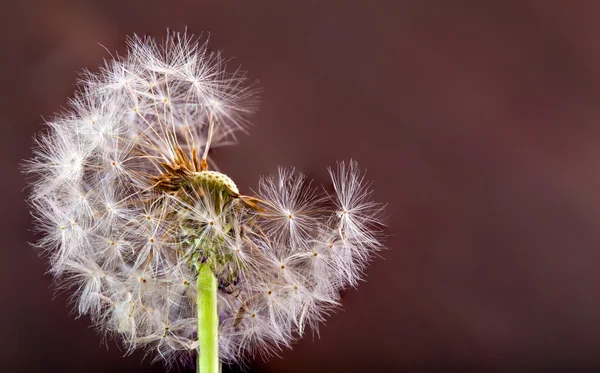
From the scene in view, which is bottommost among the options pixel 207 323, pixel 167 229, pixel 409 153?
pixel 207 323

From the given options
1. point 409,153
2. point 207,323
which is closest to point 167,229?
point 207,323

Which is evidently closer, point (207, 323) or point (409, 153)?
point (207, 323)

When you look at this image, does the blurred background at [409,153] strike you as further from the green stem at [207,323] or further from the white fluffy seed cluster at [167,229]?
the green stem at [207,323]

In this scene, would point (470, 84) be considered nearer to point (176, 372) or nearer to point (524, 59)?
point (524, 59)

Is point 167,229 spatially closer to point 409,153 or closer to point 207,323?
point 207,323

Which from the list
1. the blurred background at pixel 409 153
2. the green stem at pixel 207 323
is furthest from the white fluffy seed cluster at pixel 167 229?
the blurred background at pixel 409 153

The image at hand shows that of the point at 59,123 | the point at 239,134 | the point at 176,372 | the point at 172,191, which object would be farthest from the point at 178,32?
the point at 176,372

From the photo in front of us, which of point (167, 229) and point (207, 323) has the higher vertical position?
point (167, 229)
